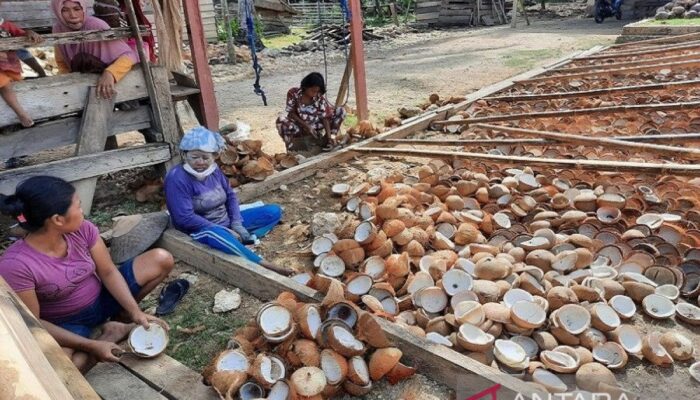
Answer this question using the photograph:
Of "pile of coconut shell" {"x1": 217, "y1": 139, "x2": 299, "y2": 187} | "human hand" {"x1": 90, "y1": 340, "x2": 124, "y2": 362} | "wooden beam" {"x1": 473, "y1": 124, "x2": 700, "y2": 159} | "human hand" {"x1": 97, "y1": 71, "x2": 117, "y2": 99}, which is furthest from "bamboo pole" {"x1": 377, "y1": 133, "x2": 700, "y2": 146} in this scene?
"human hand" {"x1": 90, "y1": 340, "x2": 124, "y2": 362}

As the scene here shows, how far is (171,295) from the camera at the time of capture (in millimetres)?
3100

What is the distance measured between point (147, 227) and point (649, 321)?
310 cm

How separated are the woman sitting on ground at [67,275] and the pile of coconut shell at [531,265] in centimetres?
106

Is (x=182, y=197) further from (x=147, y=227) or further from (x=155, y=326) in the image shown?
(x=155, y=326)

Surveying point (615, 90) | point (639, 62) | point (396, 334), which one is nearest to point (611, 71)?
point (639, 62)

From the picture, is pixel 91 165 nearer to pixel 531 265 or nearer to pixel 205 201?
pixel 205 201

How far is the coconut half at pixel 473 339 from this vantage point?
236 centimetres

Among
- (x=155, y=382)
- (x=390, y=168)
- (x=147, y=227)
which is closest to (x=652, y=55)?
(x=390, y=168)

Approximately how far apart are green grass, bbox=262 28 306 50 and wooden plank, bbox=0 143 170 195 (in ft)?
38.7

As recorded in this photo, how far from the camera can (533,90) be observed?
7285 mm

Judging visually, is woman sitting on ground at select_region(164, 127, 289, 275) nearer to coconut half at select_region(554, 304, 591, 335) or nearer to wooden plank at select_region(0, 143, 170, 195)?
wooden plank at select_region(0, 143, 170, 195)

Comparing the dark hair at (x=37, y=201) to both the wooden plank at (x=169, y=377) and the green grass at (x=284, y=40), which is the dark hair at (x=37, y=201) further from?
the green grass at (x=284, y=40)

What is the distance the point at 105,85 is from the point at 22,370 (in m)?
3.52

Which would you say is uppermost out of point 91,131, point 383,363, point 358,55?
point 358,55
